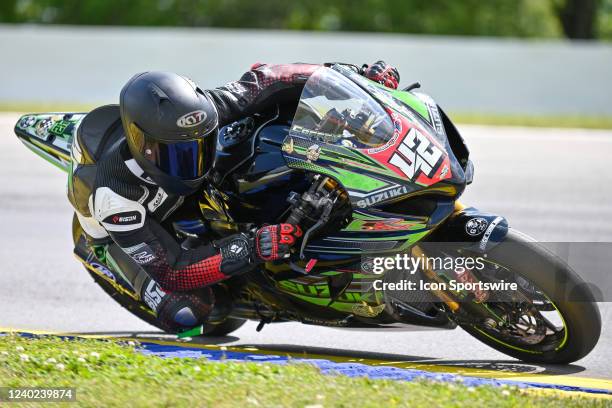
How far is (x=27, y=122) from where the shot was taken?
607 cm

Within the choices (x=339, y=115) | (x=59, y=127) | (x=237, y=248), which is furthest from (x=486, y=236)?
(x=59, y=127)

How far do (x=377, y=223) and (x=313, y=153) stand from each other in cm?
44

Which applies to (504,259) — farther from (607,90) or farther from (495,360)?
(607,90)

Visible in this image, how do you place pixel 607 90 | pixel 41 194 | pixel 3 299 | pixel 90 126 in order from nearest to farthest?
1. pixel 90 126
2. pixel 3 299
3. pixel 41 194
4. pixel 607 90

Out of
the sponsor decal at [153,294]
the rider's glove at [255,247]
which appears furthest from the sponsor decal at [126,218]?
the sponsor decal at [153,294]

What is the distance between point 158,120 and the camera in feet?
15.3

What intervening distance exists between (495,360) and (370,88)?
1535mm

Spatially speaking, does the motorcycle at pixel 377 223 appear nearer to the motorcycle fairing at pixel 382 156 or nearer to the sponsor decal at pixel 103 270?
the motorcycle fairing at pixel 382 156

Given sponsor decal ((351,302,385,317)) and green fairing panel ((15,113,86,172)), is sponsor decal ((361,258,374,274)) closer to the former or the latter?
sponsor decal ((351,302,385,317))

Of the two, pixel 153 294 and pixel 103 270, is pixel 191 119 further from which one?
pixel 103 270

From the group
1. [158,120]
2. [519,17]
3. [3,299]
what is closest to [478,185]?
[3,299]

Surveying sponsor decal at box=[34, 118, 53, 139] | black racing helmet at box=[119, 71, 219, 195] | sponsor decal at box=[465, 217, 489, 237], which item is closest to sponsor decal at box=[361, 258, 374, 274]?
sponsor decal at box=[465, 217, 489, 237]

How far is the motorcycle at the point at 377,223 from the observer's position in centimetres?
462

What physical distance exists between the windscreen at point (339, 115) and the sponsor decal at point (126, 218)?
865mm
